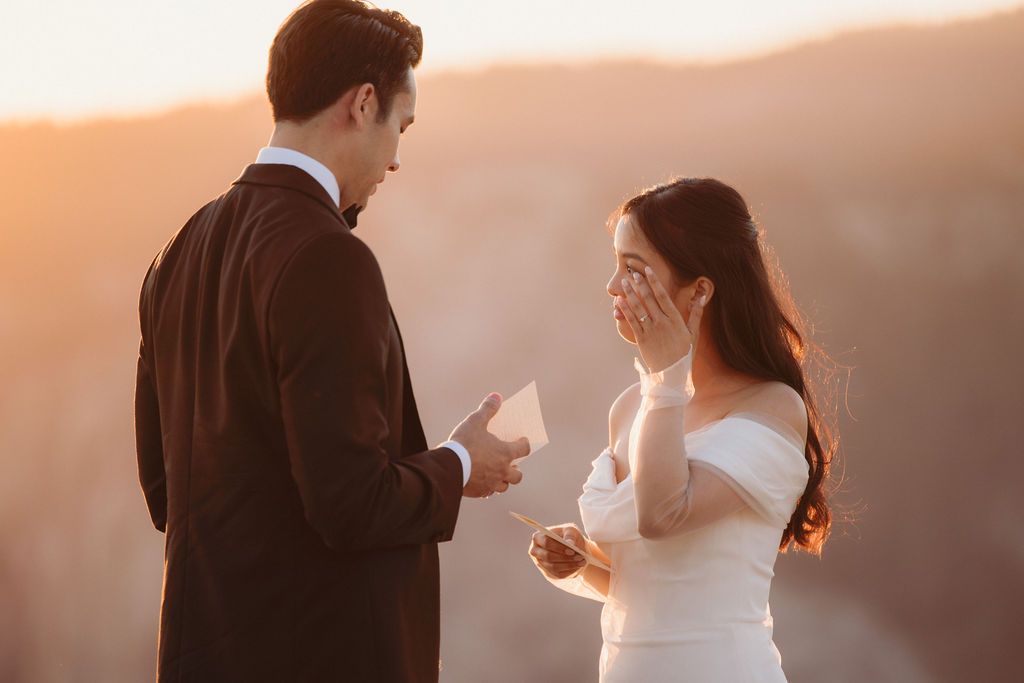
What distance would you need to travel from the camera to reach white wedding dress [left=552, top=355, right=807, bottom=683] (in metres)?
1.56

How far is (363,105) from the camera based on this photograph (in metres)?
1.30

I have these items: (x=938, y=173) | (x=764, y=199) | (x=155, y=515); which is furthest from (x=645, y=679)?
(x=938, y=173)

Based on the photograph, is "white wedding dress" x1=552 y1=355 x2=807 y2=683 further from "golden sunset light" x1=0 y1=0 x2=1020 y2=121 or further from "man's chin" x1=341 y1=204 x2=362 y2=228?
"golden sunset light" x1=0 y1=0 x2=1020 y2=121

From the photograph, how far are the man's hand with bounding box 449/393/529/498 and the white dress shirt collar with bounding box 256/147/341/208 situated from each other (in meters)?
0.38

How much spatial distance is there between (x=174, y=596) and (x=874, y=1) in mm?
3240

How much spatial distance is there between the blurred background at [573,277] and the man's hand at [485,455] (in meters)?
2.09

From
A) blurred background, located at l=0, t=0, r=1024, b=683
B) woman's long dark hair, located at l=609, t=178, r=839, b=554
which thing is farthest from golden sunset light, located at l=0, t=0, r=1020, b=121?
woman's long dark hair, located at l=609, t=178, r=839, b=554

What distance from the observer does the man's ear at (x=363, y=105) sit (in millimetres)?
1294

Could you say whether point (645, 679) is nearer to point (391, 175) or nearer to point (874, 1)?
point (391, 175)

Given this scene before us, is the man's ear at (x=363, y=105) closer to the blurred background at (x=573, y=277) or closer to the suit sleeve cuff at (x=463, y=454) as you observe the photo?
the suit sleeve cuff at (x=463, y=454)

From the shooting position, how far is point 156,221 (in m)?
3.65

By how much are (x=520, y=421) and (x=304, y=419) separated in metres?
0.48

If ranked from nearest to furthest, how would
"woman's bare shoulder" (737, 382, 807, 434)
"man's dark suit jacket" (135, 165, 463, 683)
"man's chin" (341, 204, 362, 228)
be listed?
1. "man's dark suit jacket" (135, 165, 463, 683)
2. "man's chin" (341, 204, 362, 228)
3. "woman's bare shoulder" (737, 382, 807, 434)

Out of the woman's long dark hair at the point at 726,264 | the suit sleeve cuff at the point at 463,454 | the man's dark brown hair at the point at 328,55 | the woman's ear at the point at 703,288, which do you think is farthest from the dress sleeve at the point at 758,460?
the man's dark brown hair at the point at 328,55
